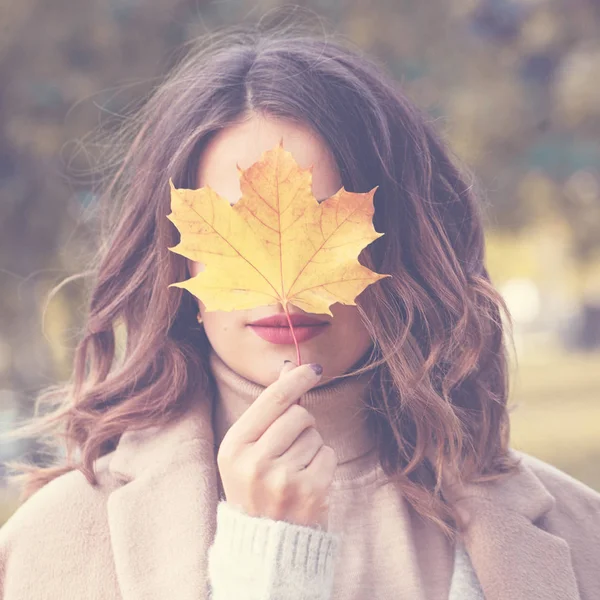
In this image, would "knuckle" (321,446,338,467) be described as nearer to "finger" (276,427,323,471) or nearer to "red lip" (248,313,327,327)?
"finger" (276,427,323,471)

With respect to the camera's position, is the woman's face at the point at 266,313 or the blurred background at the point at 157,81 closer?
the woman's face at the point at 266,313

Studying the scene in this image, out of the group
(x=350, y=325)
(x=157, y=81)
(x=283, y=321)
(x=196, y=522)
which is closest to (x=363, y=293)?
(x=350, y=325)

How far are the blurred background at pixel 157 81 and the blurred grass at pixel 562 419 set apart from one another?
79mm

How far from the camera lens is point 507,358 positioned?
96.2 inches

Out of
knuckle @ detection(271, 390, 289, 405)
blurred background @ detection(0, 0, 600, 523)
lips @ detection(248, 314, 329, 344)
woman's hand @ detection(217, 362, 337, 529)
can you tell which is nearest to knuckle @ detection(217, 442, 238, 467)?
woman's hand @ detection(217, 362, 337, 529)

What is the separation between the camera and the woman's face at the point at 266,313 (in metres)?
1.99

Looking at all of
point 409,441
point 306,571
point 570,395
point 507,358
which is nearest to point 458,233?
point 507,358

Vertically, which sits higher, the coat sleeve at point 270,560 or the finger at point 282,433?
the finger at point 282,433

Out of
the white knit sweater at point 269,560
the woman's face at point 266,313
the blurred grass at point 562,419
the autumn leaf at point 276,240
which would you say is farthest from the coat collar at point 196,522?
the blurred grass at point 562,419

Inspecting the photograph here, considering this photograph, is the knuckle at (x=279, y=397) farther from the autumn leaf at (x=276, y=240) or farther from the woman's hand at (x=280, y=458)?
the autumn leaf at (x=276, y=240)

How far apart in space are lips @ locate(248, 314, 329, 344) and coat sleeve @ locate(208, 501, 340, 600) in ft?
1.18

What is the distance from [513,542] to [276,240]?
932 mm

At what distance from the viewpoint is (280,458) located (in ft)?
5.96

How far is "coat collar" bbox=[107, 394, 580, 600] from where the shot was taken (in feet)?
6.49
